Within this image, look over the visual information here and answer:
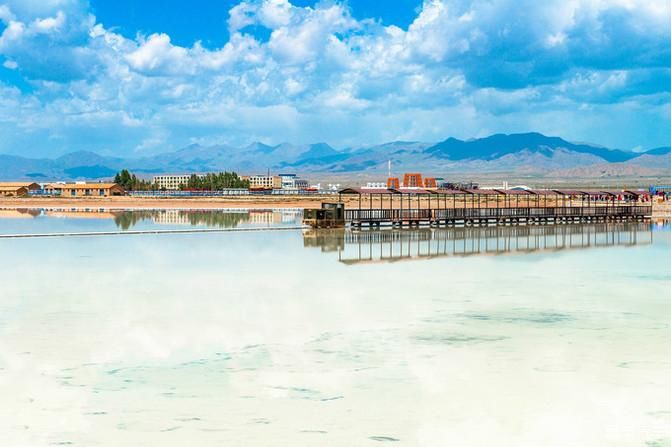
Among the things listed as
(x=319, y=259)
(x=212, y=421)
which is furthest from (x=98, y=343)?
(x=319, y=259)

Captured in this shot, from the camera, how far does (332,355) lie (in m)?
12.7

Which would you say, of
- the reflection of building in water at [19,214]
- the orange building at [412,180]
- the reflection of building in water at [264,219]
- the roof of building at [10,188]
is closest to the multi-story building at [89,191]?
the roof of building at [10,188]

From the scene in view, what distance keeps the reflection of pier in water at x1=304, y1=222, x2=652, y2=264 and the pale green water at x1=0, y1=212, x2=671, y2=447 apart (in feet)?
16.7

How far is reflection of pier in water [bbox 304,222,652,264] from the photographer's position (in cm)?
3031

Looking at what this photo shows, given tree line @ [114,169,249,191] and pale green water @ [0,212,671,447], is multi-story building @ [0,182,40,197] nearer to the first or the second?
tree line @ [114,169,249,191]

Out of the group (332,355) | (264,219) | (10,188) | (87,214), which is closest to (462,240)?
(264,219)

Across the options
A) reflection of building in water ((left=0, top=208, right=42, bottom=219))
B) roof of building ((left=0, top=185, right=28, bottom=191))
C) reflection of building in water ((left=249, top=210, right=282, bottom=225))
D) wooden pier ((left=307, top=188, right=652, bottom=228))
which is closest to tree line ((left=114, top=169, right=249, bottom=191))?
roof of building ((left=0, top=185, right=28, bottom=191))

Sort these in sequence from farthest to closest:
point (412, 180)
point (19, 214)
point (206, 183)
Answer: point (206, 183) → point (412, 180) → point (19, 214)

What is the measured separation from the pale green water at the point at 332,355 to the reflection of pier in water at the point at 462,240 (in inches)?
200

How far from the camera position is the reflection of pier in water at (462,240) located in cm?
3031

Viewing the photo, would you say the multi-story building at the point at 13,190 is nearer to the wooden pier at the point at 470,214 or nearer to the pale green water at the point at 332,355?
the wooden pier at the point at 470,214

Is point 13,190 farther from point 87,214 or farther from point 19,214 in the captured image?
point 87,214

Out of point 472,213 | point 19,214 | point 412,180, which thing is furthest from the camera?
point 412,180

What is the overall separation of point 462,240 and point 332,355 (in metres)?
24.7
